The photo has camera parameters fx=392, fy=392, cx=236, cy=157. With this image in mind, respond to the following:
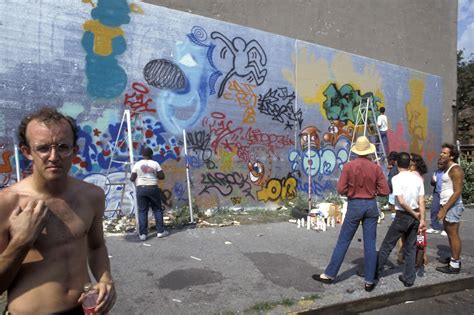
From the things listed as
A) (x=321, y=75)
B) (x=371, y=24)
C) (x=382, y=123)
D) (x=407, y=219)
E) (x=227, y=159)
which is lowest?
(x=407, y=219)

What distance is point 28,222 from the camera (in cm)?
175

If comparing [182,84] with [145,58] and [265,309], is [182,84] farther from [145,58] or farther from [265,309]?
[265,309]

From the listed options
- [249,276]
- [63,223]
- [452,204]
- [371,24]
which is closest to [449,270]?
[452,204]

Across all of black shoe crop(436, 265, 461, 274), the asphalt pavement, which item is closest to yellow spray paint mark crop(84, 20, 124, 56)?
the asphalt pavement

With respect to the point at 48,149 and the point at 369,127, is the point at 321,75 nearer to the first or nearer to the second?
the point at 369,127

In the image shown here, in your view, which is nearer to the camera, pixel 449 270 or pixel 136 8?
pixel 449 270

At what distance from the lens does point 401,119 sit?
14.2 metres

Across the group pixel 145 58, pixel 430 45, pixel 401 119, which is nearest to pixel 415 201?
pixel 145 58

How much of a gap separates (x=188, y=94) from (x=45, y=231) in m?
7.57

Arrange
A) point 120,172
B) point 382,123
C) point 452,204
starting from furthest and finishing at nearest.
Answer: point 382,123, point 120,172, point 452,204

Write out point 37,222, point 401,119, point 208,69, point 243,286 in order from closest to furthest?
point 37,222
point 243,286
point 208,69
point 401,119

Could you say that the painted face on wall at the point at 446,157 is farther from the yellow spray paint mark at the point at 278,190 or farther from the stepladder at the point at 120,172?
the stepladder at the point at 120,172

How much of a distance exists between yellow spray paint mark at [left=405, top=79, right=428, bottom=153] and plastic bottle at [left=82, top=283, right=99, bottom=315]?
1439 cm

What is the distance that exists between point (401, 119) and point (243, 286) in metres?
11.3
